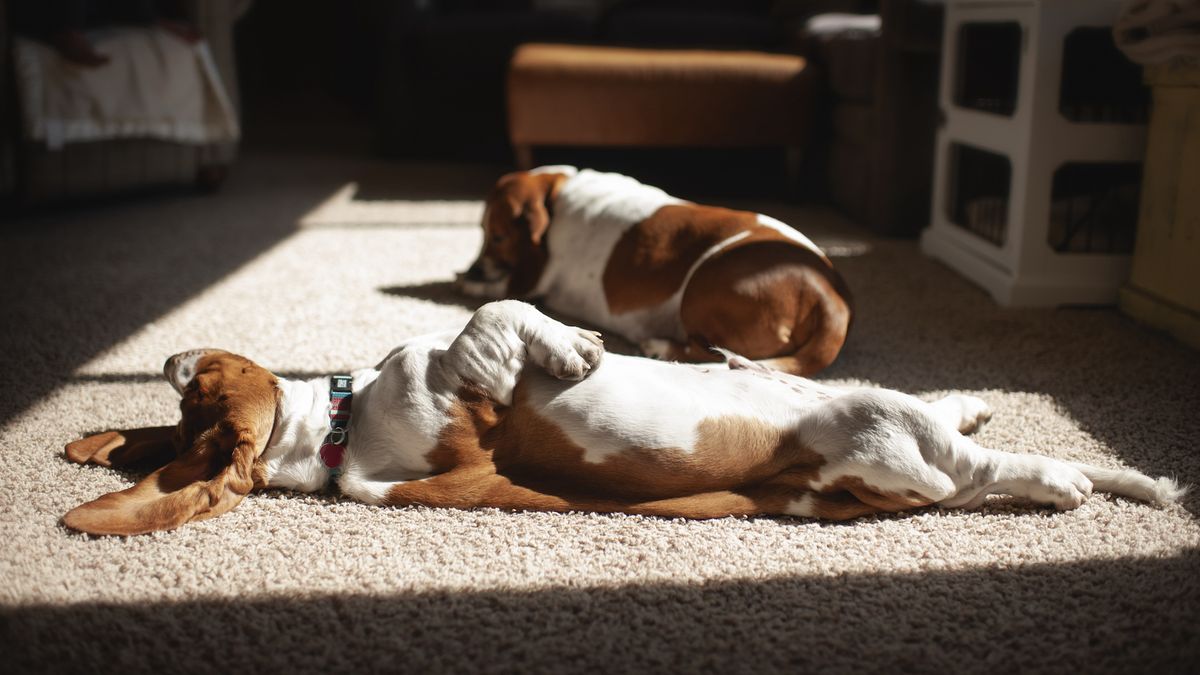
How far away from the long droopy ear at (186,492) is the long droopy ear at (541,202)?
1.18m

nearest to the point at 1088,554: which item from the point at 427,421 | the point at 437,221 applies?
the point at 427,421

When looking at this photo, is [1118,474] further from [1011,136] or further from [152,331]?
[152,331]

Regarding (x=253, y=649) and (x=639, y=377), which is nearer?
(x=253, y=649)

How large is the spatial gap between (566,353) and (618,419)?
120mm

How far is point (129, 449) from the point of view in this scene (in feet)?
5.08

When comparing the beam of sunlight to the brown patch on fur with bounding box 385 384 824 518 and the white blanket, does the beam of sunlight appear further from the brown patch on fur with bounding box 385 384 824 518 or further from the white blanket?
the brown patch on fur with bounding box 385 384 824 518

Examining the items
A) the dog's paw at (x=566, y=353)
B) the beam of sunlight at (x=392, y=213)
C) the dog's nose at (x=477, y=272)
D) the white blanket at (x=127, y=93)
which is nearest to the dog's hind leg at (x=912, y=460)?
the dog's paw at (x=566, y=353)

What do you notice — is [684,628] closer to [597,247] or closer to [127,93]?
[597,247]

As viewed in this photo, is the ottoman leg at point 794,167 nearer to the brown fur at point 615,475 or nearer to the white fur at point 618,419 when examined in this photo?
the white fur at point 618,419

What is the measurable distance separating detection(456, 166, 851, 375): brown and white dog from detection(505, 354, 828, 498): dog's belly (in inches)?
19.2

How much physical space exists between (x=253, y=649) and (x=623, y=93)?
3.15 meters

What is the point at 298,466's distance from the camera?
1.44 m

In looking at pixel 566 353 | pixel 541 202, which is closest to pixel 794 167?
pixel 541 202

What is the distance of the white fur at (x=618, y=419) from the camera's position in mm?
1370
